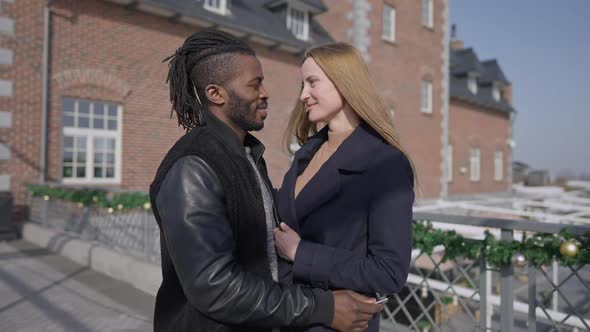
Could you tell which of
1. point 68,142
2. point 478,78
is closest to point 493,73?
point 478,78

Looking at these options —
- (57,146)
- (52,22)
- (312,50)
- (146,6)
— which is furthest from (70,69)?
(312,50)

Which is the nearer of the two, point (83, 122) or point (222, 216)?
point (222, 216)

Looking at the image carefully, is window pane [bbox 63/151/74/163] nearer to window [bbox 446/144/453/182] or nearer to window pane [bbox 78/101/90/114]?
Answer: window pane [bbox 78/101/90/114]

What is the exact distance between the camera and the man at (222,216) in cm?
116

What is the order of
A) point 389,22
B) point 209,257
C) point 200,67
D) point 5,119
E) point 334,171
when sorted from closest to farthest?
point 209,257, point 200,67, point 334,171, point 5,119, point 389,22

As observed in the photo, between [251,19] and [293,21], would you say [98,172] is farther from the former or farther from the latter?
[293,21]

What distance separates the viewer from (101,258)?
5.84 meters

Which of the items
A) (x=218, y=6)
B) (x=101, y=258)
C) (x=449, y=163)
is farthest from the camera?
(x=449, y=163)

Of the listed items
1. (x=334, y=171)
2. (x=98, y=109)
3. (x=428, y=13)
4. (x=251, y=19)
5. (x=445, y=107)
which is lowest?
(x=334, y=171)

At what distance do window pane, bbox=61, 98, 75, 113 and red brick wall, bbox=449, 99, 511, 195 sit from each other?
16673mm

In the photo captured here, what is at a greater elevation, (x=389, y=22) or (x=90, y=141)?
(x=389, y=22)

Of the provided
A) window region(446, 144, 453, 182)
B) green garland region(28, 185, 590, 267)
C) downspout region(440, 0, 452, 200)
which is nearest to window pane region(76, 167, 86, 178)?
green garland region(28, 185, 590, 267)

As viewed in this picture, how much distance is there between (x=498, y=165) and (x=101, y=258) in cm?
2351

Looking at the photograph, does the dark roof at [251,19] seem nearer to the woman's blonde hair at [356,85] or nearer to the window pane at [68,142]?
the window pane at [68,142]
